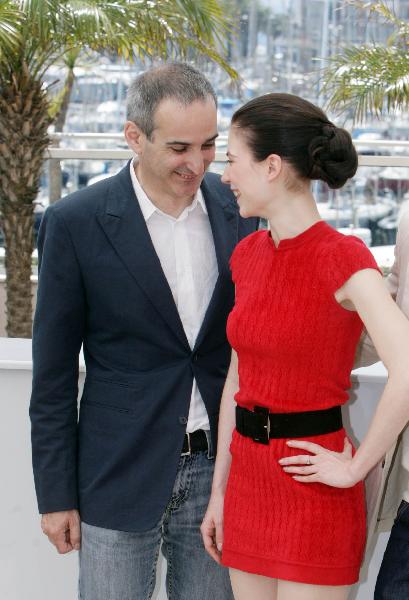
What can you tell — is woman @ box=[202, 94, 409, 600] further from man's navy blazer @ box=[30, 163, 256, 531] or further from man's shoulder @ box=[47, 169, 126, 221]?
man's shoulder @ box=[47, 169, 126, 221]

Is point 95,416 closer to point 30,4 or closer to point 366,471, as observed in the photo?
point 366,471

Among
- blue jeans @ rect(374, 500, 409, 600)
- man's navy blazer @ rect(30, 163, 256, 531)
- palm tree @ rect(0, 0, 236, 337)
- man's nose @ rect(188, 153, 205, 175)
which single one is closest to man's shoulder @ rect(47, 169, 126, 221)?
man's navy blazer @ rect(30, 163, 256, 531)

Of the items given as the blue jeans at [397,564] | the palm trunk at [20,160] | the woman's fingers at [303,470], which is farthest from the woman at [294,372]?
the palm trunk at [20,160]

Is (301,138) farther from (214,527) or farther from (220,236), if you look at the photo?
(214,527)

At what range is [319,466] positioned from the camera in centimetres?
185

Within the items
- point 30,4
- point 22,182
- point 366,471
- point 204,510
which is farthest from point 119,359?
point 22,182

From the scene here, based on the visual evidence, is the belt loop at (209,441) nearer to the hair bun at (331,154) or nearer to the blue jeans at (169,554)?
the blue jeans at (169,554)

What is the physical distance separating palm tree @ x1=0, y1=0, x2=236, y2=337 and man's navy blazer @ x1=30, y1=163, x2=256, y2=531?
4363mm

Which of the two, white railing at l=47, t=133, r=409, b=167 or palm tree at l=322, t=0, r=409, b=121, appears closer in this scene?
white railing at l=47, t=133, r=409, b=167

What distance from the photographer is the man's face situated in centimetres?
211

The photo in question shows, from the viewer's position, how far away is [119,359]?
2174 mm

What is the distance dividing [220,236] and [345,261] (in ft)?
1.78

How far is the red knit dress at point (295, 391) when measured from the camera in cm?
183

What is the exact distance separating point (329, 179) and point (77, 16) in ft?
16.0
